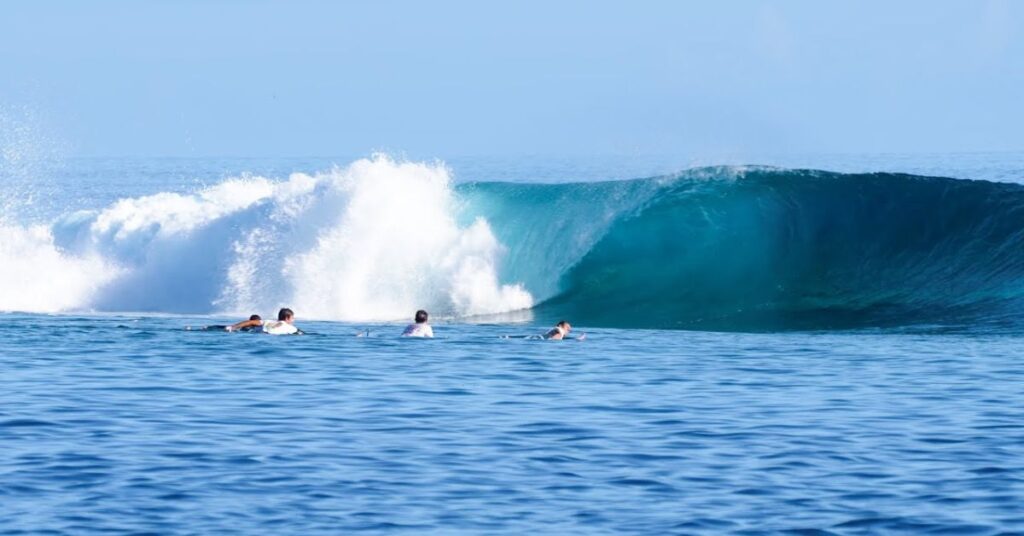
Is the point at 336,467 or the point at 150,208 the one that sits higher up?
the point at 150,208

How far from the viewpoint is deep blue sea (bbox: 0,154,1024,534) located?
410 inches

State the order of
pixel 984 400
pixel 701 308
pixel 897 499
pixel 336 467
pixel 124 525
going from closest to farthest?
pixel 124 525
pixel 897 499
pixel 336 467
pixel 984 400
pixel 701 308

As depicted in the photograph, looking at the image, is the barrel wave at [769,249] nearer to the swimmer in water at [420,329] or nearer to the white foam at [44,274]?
the swimmer in water at [420,329]

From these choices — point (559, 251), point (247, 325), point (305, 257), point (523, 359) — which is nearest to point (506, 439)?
point (523, 359)

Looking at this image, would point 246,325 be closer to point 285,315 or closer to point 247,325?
point 247,325

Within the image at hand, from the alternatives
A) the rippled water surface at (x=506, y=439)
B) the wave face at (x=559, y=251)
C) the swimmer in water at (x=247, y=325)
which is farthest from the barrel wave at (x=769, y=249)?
the swimmer in water at (x=247, y=325)

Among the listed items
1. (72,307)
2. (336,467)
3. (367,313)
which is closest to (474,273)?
(367,313)

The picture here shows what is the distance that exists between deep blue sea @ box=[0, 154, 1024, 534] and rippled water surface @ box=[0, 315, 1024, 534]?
0.04 meters

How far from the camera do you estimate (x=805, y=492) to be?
10562 millimetres

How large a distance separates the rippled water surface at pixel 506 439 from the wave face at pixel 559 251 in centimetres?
653

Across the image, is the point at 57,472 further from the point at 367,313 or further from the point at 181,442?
the point at 367,313

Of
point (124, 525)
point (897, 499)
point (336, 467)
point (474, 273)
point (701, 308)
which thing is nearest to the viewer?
point (124, 525)

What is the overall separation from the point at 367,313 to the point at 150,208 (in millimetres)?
7470

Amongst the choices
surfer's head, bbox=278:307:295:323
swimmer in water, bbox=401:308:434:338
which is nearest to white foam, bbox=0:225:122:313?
surfer's head, bbox=278:307:295:323
